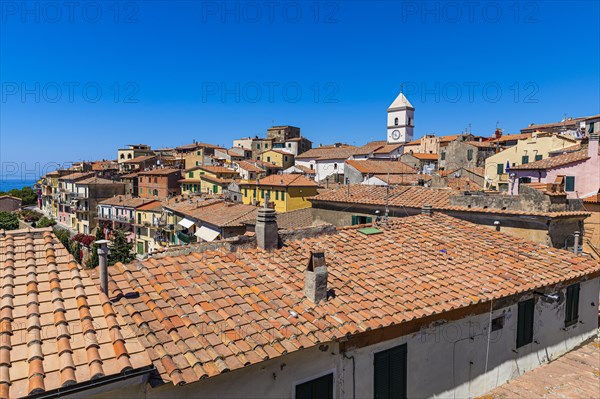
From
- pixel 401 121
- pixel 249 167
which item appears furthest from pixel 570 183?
pixel 401 121

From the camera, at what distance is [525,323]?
8.99 m

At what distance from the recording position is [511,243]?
438 inches

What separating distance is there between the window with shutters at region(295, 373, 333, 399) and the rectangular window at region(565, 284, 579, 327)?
7249mm

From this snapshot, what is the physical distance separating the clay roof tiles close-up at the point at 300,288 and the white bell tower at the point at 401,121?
73.6m

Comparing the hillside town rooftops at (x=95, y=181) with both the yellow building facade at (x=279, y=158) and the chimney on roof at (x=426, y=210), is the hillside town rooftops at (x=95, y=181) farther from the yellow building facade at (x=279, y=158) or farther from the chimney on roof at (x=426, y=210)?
the chimney on roof at (x=426, y=210)

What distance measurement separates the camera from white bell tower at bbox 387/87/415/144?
81562mm

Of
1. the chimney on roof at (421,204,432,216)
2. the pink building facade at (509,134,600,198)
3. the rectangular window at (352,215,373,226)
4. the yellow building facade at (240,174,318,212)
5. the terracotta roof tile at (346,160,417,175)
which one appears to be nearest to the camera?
the chimney on roof at (421,204,432,216)

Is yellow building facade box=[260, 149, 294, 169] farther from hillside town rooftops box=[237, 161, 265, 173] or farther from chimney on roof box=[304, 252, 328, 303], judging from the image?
chimney on roof box=[304, 252, 328, 303]

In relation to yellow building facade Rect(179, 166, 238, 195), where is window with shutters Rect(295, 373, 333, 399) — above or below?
below

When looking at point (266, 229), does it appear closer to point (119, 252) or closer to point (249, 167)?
point (119, 252)

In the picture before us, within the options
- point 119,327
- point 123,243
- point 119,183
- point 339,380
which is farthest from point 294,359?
point 119,183

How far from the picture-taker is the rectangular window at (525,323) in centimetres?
887

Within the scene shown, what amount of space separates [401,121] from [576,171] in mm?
60899

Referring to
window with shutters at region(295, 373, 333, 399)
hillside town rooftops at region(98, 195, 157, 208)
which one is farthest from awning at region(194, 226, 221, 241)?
hillside town rooftops at region(98, 195, 157, 208)
